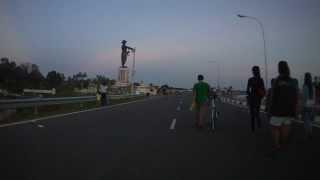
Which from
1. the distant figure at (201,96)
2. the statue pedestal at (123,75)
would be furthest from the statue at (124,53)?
the distant figure at (201,96)

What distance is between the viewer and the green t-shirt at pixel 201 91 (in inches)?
533

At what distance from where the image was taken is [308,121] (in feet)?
38.3

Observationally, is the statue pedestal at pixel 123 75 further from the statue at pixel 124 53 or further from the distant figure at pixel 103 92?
the distant figure at pixel 103 92

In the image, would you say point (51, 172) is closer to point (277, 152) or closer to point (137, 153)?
point (137, 153)

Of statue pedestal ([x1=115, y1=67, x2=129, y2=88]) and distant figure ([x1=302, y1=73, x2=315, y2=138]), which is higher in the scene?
statue pedestal ([x1=115, y1=67, x2=129, y2=88])

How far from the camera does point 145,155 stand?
8.07m

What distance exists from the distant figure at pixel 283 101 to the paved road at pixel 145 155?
2.39 feet

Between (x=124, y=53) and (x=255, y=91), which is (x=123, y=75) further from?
(x=255, y=91)

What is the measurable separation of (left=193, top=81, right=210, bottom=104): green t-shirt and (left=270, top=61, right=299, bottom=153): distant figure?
5.91 meters

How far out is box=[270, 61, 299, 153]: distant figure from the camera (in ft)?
24.5

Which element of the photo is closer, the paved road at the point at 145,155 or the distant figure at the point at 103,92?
the paved road at the point at 145,155

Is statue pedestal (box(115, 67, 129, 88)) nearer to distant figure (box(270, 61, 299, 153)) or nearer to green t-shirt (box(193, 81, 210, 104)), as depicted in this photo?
green t-shirt (box(193, 81, 210, 104))

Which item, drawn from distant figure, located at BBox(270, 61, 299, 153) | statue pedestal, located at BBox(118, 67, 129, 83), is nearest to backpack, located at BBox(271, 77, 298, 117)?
distant figure, located at BBox(270, 61, 299, 153)

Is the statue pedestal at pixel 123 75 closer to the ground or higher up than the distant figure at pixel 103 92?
higher up
